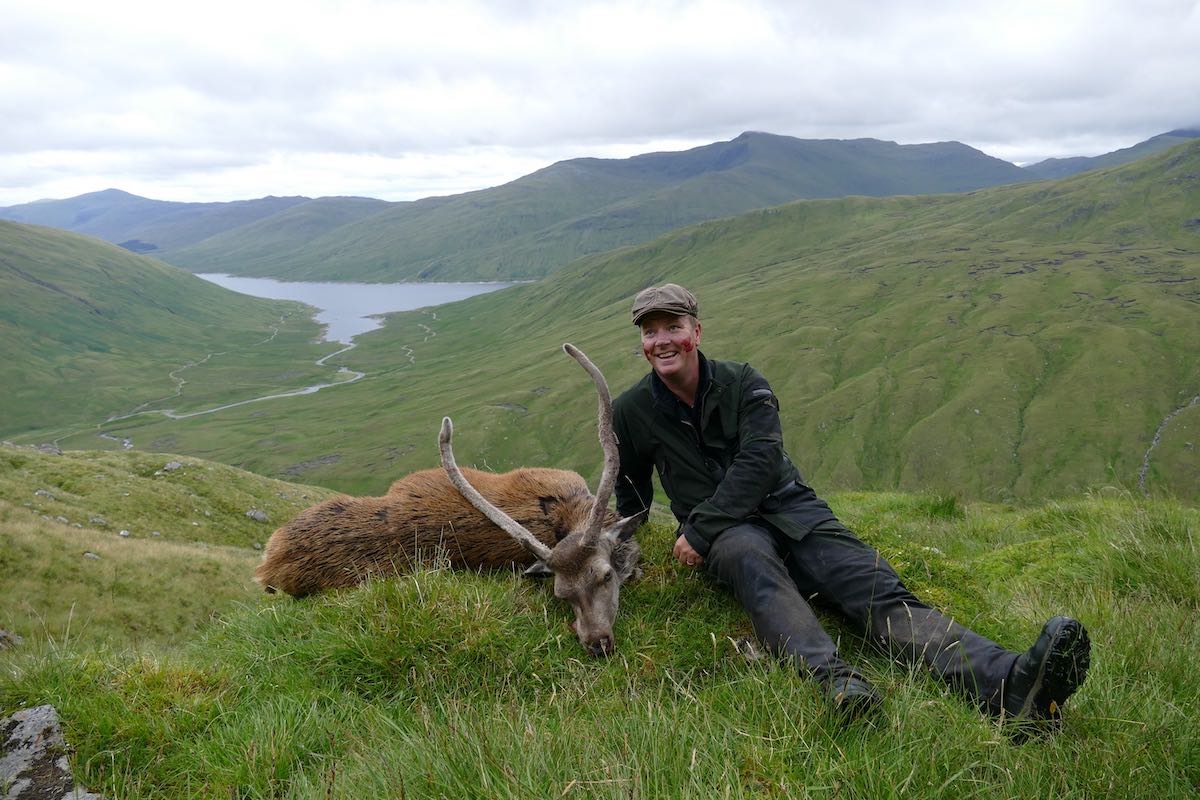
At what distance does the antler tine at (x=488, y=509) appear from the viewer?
6.41m

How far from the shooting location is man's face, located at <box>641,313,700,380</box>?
6.84 m

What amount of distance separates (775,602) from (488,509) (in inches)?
115

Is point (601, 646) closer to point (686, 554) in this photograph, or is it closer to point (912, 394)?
point (686, 554)

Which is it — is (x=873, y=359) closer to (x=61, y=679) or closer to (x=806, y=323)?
(x=806, y=323)

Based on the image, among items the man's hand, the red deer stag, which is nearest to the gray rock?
the red deer stag

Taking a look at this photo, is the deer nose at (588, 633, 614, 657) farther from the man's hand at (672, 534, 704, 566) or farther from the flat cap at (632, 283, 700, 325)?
the flat cap at (632, 283, 700, 325)

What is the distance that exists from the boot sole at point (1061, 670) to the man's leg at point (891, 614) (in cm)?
35

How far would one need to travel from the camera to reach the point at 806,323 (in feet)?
571

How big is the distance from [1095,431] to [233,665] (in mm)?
149637

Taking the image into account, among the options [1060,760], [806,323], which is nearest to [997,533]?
[1060,760]

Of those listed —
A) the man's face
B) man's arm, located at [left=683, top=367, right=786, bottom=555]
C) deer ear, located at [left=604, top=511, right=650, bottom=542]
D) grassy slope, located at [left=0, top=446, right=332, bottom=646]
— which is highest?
the man's face

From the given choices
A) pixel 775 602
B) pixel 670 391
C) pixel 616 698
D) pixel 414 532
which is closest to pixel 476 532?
pixel 414 532

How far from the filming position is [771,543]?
6125mm

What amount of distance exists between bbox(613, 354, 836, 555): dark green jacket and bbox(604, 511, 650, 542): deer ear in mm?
479
